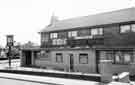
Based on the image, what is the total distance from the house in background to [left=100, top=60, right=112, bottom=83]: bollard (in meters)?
7.14

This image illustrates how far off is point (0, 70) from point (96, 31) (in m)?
13.5

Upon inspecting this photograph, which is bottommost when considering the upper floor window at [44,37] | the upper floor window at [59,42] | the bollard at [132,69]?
the bollard at [132,69]

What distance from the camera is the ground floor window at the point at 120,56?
655 inches

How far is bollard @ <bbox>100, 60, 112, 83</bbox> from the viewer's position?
10.2m

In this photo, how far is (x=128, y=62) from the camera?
16.7 meters

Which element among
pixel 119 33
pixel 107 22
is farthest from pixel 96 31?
pixel 119 33

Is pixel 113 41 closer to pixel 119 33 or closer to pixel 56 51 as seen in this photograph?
pixel 119 33

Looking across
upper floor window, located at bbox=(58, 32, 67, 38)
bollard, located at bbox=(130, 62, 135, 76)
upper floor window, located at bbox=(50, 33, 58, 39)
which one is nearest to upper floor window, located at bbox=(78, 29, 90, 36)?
upper floor window, located at bbox=(58, 32, 67, 38)

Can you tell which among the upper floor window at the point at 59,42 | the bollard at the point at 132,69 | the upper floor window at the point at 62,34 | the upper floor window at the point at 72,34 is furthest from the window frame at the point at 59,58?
the bollard at the point at 132,69

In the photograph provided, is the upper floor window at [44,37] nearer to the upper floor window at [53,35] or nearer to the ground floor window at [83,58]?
the upper floor window at [53,35]

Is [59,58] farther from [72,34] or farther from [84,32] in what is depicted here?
[84,32]

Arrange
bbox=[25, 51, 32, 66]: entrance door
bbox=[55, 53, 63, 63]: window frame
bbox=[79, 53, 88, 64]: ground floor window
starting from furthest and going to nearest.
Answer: bbox=[25, 51, 32, 66]: entrance door
bbox=[55, 53, 63, 63]: window frame
bbox=[79, 53, 88, 64]: ground floor window

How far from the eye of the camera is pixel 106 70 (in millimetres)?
10297

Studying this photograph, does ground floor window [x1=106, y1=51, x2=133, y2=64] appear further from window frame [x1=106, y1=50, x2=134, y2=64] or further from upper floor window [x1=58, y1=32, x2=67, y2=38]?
upper floor window [x1=58, y1=32, x2=67, y2=38]
